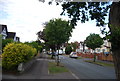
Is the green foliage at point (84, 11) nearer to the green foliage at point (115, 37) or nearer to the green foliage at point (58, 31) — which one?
the green foliage at point (115, 37)

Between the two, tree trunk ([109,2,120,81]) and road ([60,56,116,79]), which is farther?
road ([60,56,116,79])

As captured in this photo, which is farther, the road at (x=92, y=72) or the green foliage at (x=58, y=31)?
the green foliage at (x=58, y=31)

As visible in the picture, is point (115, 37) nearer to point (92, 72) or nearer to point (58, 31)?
point (92, 72)

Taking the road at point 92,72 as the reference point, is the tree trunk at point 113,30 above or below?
above

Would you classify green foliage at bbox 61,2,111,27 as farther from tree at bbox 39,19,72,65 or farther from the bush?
tree at bbox 39,19,72,65

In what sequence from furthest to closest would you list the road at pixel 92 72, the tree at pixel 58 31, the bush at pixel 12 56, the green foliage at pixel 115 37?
the tree at pixel 58 31, the road at pixel 92 72, the bush at pixel 12 56, the green foliage at pixel 115 37

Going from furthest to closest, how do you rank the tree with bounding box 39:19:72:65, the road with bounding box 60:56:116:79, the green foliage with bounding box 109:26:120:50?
the tree with bounding box 39:19:72:65 < the road with bounding box 60:56:116:79 < the green foliage with bounding box 109:26:120:50

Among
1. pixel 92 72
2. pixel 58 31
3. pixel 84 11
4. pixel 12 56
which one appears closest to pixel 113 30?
pixel 84 11

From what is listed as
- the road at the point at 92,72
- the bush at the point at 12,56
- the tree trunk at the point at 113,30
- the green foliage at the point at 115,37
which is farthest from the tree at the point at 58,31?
the green foliage at the point at 115,37

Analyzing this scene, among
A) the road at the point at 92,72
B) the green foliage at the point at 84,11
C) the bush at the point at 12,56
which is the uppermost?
the green foliage at the point at 84,11

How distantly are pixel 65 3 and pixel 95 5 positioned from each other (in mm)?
1419

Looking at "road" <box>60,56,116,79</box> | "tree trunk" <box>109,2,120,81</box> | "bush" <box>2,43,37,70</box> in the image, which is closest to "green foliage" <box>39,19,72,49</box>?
"road" <box>60,56,116,79</box>

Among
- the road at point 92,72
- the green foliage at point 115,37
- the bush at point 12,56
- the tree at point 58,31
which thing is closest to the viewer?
the green foliage at point 115,37

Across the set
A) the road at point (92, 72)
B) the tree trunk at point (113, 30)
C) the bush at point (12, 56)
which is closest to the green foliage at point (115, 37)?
the tree trunk at point (113, 30)
